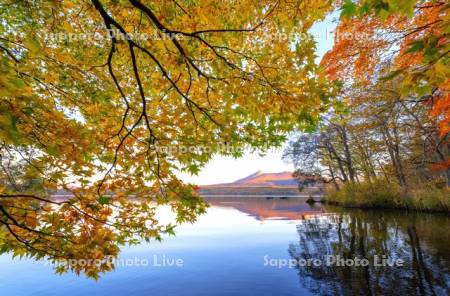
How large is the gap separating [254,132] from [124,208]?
2.65m

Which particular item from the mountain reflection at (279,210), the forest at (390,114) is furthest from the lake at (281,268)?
the mountain reflection at (279,210)

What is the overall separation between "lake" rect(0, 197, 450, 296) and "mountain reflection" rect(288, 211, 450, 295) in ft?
0.08

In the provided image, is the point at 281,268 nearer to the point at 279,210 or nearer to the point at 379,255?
the point at 379,255

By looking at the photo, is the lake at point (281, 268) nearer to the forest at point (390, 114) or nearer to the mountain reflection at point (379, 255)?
the mountain reflection at point (379, 255)

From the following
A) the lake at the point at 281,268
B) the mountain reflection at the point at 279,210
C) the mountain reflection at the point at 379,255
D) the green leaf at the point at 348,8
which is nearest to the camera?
the green leaf at the point at 348,8

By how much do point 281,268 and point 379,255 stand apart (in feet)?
13.0

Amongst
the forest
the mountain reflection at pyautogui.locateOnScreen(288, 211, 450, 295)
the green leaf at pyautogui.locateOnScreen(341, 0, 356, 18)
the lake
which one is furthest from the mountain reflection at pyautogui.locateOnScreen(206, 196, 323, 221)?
the green leaf at pyautogui.locateOnScreen(341, 0, 356, 18)

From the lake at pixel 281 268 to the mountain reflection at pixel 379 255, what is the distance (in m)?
0.03

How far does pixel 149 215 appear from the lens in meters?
4.94

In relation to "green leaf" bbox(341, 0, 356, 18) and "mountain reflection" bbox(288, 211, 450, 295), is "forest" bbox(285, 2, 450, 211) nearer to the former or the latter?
"green leaf" bbox(341, 0, 356, 18)

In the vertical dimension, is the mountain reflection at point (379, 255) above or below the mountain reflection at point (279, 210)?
below

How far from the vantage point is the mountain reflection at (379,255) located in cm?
772

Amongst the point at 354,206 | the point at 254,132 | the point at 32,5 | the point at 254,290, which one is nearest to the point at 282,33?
the point at 254,132

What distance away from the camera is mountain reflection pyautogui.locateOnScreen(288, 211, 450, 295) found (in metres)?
7.72
